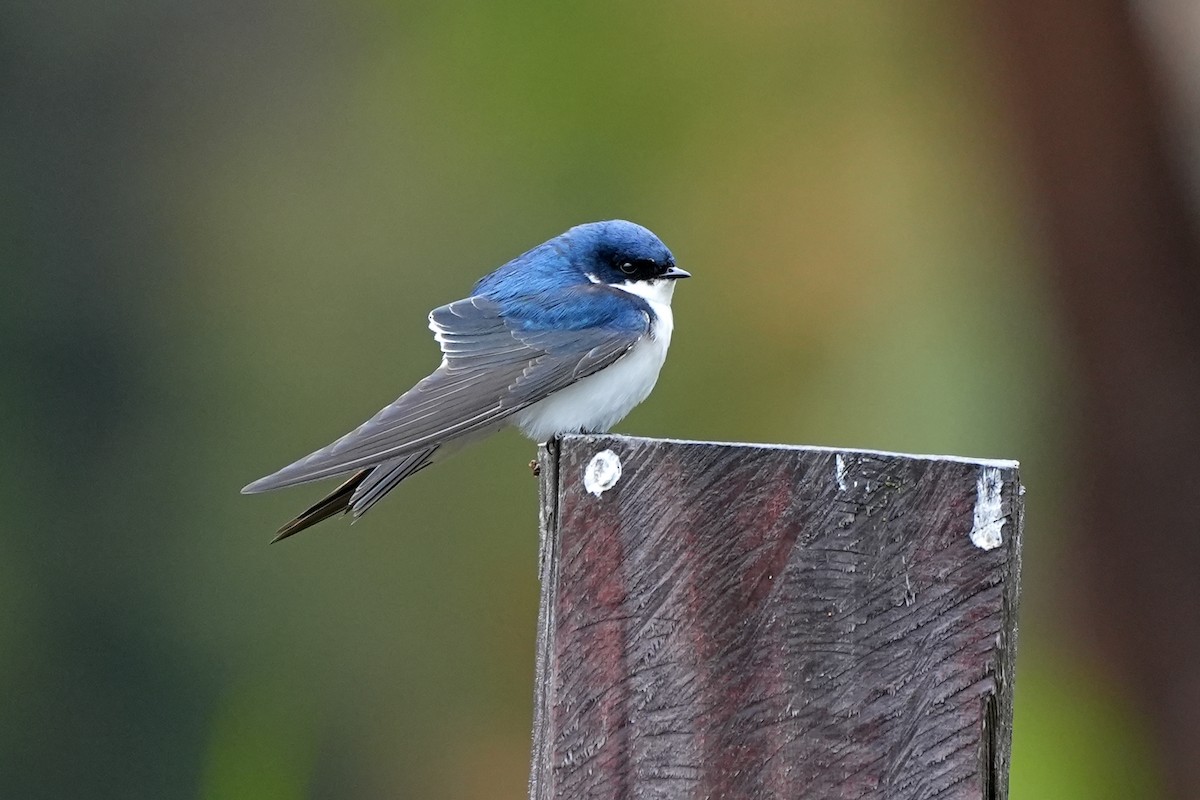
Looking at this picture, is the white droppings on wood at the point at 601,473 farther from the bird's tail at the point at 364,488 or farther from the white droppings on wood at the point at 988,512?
the bird's tail at the point at 364,488

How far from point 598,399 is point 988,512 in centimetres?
169

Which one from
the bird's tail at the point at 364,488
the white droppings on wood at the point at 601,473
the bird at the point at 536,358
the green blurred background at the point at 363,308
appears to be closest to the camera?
the white droppings on wood at the point at 601,473

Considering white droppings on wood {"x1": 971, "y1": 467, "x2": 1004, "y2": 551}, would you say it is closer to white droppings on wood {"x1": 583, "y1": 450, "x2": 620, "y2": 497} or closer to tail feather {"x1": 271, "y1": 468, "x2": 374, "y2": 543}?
white droppings on wood {"x1": 583, "y1": 450, "x2": 620, "y2": 497}

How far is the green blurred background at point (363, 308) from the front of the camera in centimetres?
539

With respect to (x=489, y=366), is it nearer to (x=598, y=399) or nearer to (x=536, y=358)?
(x=536, y=358)

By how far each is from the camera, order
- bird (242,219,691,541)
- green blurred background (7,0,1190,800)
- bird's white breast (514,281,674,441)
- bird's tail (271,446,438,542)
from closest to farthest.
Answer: bird's tail (271,446,438,542), bird (242,219,691,541), bird's white breast (514,281,674,441), green blurred background (7,0,1190,800)

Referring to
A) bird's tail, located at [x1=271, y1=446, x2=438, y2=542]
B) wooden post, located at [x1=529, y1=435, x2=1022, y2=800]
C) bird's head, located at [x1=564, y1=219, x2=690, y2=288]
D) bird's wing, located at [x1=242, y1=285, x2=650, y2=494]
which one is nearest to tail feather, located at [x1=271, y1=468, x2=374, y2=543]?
bird's tail, located at [x1=271, y1=446, x2=438, y2=542]

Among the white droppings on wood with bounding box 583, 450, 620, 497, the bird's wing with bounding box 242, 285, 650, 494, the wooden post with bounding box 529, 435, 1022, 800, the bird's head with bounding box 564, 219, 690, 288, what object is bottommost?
the wooden post with bounding box 529, 435, 1022, 800

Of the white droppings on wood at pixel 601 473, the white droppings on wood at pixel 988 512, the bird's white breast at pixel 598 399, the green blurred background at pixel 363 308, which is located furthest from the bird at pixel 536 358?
the green blurred background at pixel 363 308

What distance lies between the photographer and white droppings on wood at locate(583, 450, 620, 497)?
4.78 ft

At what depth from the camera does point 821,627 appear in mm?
1377

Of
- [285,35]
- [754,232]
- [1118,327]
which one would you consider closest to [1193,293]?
[1118,327]

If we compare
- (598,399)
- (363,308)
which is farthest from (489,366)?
(363,308)

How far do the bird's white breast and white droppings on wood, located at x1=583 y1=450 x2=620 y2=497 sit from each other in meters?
1.43
